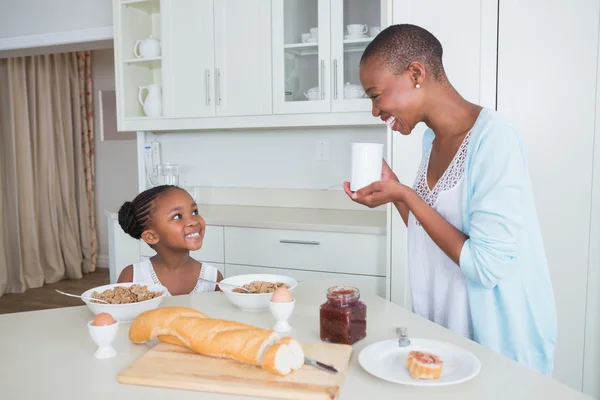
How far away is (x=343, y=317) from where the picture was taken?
110 cm

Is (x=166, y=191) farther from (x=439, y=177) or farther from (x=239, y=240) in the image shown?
(x=239, y=240)

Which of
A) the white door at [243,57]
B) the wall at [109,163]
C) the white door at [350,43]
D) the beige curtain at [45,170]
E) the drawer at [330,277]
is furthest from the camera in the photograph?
the wall at [109,163]

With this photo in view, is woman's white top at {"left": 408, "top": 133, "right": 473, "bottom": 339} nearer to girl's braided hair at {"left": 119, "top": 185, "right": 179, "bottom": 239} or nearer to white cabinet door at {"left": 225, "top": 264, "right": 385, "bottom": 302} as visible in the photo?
girl's braided hair at {"left": 119, "top": 185, "right": 179, "bottom": 239}

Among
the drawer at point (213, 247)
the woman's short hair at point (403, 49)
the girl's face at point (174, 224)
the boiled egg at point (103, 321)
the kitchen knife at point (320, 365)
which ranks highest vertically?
the woman's short hair at point (403, 49)

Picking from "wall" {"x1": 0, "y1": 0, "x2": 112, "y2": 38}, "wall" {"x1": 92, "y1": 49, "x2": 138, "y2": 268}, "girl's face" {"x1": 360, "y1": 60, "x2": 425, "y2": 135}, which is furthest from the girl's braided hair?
"wall" {"x1": 92, "y1": 49, "x2": 138, "y2": 268}

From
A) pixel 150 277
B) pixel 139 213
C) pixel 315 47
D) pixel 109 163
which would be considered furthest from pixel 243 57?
pixel 109 163

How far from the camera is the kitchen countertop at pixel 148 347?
0.91 m

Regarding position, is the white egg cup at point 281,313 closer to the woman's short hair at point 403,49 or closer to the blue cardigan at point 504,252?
the blue cardigan at point 504,252

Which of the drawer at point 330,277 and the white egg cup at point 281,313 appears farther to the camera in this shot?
the drawer at point 330,277

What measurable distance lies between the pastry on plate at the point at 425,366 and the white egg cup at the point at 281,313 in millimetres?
→ 316

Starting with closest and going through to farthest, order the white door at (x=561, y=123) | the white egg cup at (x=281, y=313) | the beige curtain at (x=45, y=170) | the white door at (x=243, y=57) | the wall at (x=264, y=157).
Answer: the white egg cup at (x=281, y=313) < the white door at (x=561, y=123) < the white door at (x=243, y=57) < the wall at (x=264, y=157) < the beige curtain at (x=45, y=170)

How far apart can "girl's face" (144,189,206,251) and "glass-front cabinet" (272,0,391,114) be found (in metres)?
1.19

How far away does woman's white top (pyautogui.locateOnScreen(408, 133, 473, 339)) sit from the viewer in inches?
49.4

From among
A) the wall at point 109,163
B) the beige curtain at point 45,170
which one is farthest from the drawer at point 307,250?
the wall at point 109,163
